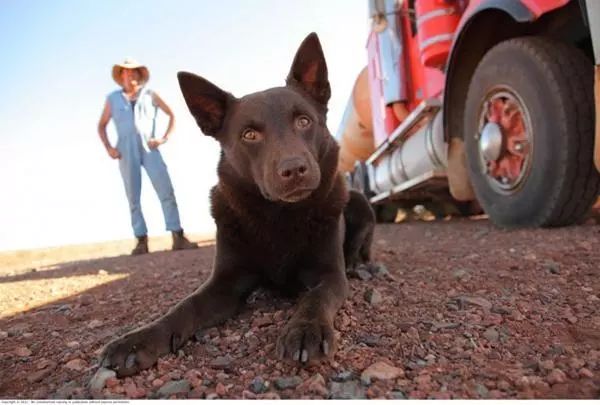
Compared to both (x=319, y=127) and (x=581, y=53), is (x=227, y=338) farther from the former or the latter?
(x=581, y=53)

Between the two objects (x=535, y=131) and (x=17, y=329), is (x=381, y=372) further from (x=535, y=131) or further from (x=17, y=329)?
(x=535, y=131)

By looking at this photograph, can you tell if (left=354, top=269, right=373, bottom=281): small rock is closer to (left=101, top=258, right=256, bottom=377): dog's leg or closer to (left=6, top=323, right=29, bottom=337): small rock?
(left=101, top=258, right=256, bottom=377): dog's leg

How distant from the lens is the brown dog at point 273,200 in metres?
1.76

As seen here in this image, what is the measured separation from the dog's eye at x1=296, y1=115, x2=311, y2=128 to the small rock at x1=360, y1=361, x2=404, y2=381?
1223 mm

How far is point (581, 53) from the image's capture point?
119 inches

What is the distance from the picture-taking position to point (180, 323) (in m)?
1.56

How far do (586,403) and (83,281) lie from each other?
11.2 feet

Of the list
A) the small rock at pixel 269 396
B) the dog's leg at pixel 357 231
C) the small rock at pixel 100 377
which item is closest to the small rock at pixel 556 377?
the small rock at pixel 269 396

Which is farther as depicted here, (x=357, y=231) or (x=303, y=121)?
(x=357, y=231)

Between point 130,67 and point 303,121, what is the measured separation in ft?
14.1

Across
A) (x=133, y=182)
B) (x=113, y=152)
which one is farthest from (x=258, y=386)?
(x=113, y=152)

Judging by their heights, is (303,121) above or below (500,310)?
above

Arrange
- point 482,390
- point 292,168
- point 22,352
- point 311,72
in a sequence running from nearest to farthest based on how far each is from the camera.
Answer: point 482,390 < point 22,352 < point 292,168 < point 311,72

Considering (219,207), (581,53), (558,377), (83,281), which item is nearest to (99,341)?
(219,207)
